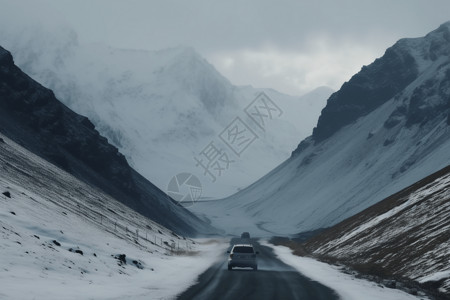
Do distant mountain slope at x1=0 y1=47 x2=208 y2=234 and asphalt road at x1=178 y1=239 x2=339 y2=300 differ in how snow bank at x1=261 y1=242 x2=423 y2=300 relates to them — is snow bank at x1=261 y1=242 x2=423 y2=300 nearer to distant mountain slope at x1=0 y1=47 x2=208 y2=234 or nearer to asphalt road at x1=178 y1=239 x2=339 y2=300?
asphalt road at x1=178 y1=239 x2=339 y2=300

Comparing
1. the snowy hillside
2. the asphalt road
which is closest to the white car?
the snowy hillside

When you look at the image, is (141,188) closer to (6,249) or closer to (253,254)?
(253,254)

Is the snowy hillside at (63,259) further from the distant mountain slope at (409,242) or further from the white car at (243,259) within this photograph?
the distant mountain slope at (409,242)

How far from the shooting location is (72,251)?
31406 mm

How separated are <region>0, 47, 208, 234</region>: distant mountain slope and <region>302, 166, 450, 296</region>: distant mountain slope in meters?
52.7

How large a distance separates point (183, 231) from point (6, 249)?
382ft

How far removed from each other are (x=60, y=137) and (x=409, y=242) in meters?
84.6

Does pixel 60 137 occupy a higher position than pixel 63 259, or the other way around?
pixel 60 137

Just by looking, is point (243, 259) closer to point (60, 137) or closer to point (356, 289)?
point (356, 289)

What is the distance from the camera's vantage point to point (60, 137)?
112 metres

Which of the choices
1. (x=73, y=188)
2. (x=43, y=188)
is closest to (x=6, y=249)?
(x=43, y=188)

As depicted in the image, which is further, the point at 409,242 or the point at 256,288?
the point at 409,242

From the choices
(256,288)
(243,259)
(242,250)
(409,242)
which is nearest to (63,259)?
(256,288)

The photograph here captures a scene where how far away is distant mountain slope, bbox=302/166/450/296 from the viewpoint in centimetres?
3041
